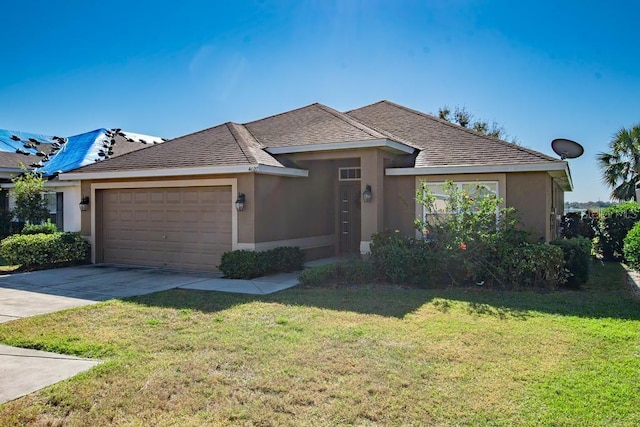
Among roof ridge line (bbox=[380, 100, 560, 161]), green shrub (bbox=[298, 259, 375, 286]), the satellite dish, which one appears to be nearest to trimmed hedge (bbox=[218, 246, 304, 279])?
green shrub (bbox=[298, 259, 375, 286])

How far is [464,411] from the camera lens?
13.2ft

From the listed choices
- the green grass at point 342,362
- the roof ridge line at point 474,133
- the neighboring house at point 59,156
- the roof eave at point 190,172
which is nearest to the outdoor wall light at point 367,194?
the roof eave at point 190,172

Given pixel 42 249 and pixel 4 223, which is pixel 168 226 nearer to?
pixel 42 249

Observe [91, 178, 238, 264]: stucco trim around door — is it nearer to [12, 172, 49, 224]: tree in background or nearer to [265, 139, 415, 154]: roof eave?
[265, 139, 415, 154]: roof eave

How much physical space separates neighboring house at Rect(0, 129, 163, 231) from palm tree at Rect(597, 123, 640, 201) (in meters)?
23.0

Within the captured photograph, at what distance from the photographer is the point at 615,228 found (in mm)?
15867

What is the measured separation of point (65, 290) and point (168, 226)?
3.74 metres

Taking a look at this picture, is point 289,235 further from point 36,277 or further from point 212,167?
point 36,277

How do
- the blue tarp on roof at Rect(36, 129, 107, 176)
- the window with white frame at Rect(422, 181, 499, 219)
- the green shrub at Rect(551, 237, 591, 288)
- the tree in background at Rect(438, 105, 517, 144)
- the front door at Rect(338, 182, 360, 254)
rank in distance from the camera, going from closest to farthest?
the green shrub at Rect(551, 237, 591, 288) → the window with white frame at Rect(422, 181, 499, 219) → the front door at Rect(338, 182, 360, 254) → the blue tarp on roof at Rect(36, 129, 107, 176) → the tree in background at Rect(438, 105, 517, 144)

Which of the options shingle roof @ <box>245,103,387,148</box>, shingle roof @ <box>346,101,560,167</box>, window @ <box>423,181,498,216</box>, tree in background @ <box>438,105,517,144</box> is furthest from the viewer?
tree in background @ <box>438,105,517,144</box>

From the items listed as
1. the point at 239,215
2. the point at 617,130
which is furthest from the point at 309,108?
the point at 617,130

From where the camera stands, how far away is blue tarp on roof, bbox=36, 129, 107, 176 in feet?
63.2

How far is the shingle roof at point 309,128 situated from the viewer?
1268 cm

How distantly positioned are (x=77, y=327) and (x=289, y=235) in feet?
22.9
